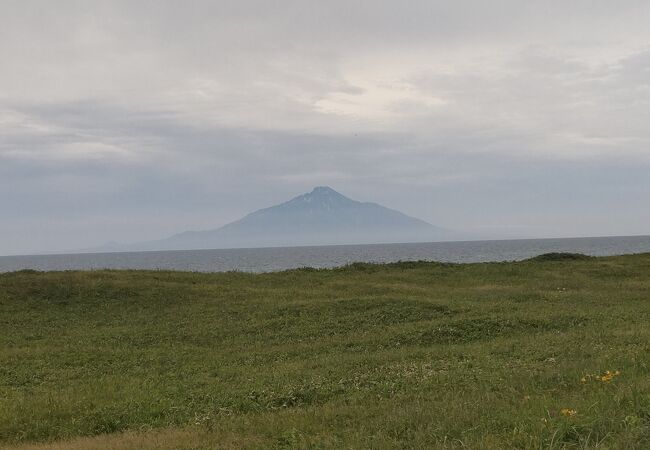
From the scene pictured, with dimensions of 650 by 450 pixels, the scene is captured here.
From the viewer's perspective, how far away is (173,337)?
2234cm

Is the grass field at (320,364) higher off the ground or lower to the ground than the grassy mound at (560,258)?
lower

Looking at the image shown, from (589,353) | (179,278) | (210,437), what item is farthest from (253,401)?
(179,278)

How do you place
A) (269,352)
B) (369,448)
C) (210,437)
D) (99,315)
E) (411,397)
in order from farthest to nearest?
(99,315) < (269,352) < (411,397) < (210,437) < (369,448)

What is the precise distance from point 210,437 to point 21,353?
13522mm

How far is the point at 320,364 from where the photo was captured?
1631cm

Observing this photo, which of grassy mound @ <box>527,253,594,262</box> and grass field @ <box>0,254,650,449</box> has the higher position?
grassy mound @ <box>527,253,594,262</box>

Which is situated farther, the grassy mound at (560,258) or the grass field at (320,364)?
the grassy mound at (560,258)

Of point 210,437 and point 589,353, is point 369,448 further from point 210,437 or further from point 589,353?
point 589,353

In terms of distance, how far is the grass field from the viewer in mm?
8453

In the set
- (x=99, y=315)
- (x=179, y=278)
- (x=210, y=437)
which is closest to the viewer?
(x=210, y=437)

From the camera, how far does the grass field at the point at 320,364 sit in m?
8.45

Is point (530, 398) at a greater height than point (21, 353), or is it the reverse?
point (530, 398)

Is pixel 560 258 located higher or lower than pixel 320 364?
higher

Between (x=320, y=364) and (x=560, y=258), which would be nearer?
(x=320, y=364)
